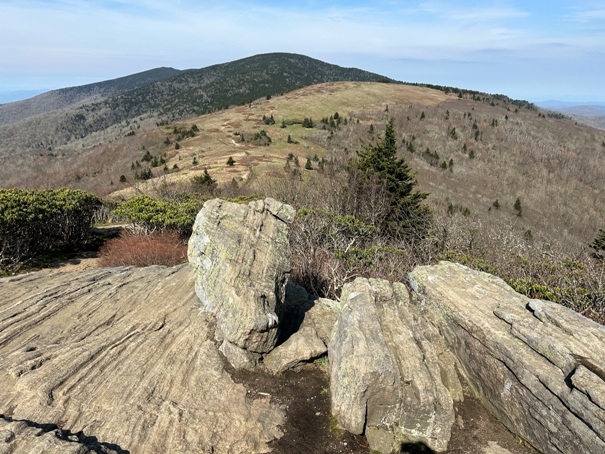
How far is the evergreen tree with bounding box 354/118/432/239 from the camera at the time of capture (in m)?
30.3

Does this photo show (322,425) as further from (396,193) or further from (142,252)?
(396,193)

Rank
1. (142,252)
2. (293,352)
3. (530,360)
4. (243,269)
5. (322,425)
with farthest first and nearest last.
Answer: (142,252) < (243,269) < (293,352) < (322,425) < (530,360)

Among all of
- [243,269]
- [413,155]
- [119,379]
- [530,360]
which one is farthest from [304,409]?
[413,155]

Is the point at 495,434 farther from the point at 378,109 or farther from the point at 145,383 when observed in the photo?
the point at 378,109

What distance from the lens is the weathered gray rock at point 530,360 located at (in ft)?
24.8

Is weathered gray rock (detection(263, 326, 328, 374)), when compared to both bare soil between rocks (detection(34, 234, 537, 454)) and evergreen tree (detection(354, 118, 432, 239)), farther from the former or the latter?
evergreen tree (detection(354, 118, 432, 239))

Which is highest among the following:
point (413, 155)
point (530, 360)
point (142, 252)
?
point (530, 360)

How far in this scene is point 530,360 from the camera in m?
8.69

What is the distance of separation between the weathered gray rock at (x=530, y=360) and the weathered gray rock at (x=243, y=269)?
534cm

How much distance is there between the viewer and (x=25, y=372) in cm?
922

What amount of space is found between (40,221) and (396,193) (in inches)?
1012

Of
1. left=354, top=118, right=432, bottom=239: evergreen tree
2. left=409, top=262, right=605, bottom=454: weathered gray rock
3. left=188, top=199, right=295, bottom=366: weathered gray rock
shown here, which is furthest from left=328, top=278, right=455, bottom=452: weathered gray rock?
left=354, top=118, right=432, bottom=239: evergreen tree

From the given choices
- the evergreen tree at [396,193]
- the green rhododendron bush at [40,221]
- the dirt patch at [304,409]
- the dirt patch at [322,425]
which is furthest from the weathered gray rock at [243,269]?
the evergreen tree at [396,193]

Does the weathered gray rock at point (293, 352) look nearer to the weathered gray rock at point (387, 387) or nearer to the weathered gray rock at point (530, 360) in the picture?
the weathered gray rock at point (387, 387)
